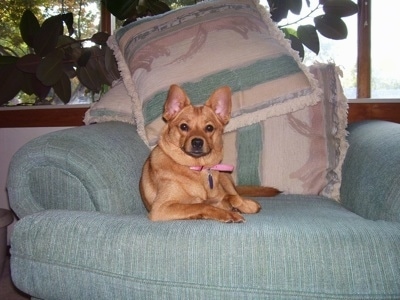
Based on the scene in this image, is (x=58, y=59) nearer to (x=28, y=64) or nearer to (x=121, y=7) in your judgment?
(x=28, y=64)

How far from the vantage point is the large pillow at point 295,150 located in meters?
1.99

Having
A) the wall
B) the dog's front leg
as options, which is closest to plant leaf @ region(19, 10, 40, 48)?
the wall

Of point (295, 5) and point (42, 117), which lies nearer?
point (295, 5)

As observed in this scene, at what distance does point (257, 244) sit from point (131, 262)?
1.20 feet

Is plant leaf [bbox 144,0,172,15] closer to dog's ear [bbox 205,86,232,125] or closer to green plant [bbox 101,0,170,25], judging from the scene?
green plant [bbox 101,0,170,25]

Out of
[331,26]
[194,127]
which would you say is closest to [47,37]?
[194,127]

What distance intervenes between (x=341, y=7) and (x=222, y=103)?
1277 millimetres

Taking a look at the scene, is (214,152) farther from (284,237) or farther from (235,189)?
(284,237)

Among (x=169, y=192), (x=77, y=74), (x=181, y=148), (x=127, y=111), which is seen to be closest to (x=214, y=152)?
(x=181, y=148)

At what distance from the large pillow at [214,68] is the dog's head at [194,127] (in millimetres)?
77

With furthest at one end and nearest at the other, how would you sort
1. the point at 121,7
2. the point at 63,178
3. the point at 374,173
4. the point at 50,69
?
1. the point at 121,7
2. the point at 50,69
3. the point at 374,173
4. the point at 63,178

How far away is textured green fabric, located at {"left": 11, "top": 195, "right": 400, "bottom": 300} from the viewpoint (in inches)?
40.6

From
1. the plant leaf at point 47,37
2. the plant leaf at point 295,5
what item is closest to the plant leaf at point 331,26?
the plant leaf at point 295,5

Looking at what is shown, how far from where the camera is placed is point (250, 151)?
2023 millimetres
